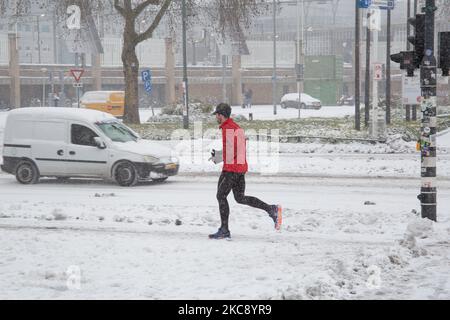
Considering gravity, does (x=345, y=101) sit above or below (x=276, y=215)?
above

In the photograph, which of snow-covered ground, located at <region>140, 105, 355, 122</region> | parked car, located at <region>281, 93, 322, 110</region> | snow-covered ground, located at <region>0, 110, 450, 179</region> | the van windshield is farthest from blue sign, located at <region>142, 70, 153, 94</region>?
parked car, located at <region>281, 93, 322, 110</region>

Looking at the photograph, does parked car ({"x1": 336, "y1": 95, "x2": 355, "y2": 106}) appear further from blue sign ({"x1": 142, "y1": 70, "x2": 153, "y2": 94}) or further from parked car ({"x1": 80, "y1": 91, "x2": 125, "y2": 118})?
blue sign ({"x1": 142, "y1": 70, "x2": 153, "y2": 94})

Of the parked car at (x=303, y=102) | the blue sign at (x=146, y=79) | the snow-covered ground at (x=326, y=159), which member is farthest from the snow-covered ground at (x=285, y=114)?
the snow-covered ground at (x=326, y=159)

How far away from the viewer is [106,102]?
161 ft

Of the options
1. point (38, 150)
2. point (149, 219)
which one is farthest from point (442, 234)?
point (38, 150)

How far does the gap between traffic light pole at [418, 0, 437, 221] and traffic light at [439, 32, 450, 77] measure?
8.9 inches

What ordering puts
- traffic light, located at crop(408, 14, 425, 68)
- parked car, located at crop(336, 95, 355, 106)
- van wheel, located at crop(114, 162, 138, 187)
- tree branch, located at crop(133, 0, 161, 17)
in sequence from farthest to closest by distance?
parked car, located at crop(336, 95, 355, 106) → tree branch, located at crop(133, 0, 161, 17) → van wheel, located at crop(114, 162, 138, 187) → traffic light, located at crop(408, 14, 425, 68)

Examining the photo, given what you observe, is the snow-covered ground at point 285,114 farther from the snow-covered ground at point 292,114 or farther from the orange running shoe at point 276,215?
the orange running shoe at point 276,215

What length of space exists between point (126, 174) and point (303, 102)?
45772 millimetres

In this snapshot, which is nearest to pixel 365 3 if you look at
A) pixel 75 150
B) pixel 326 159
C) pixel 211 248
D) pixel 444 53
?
pixel 326 159

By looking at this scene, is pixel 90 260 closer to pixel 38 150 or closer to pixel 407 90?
pixel 38 150

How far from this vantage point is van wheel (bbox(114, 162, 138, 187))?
16500mm

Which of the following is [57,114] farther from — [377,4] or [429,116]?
[377,4]
